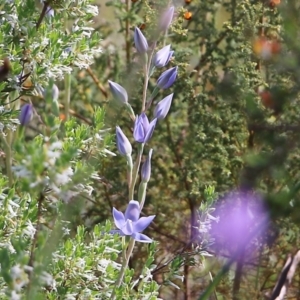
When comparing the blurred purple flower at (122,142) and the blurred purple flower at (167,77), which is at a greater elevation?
the blurred purple flower at (167,77)

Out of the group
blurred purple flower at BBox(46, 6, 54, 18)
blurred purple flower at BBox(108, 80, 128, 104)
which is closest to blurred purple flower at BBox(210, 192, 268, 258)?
blurred purple flower at BBox(108, 80, 128, 104)

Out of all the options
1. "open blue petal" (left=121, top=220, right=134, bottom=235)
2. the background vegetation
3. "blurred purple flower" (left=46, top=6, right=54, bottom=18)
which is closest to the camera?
the background vegetation

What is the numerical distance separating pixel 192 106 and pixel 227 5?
359mm

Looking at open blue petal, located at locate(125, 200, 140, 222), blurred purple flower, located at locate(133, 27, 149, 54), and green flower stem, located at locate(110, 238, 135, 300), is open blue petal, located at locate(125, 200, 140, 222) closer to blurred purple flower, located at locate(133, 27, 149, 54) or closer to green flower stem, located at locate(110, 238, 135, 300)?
green flower stem, located at locate(110, 238, 135, 300)

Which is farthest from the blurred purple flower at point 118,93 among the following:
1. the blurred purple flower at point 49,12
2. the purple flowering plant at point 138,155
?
the blurred purple flower at point 49,12

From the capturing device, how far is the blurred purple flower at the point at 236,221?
1.07 m

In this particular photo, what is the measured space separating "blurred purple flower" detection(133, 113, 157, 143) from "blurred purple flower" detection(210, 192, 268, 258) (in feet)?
0.60

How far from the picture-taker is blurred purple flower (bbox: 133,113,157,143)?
106 cm

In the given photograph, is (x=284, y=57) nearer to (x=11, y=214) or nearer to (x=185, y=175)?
(x=11, y=214)

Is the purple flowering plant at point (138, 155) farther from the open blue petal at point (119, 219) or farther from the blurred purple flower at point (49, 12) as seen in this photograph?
the blurred purple flower at point (49, 12)

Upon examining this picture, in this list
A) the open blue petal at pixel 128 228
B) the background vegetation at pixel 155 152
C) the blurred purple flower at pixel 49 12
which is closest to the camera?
the background vegetation at pixel 155 152

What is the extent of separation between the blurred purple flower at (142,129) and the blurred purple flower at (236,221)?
0.60 feet

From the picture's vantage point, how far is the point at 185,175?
1979mm

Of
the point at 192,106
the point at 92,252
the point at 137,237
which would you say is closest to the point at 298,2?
the point at 137,237
